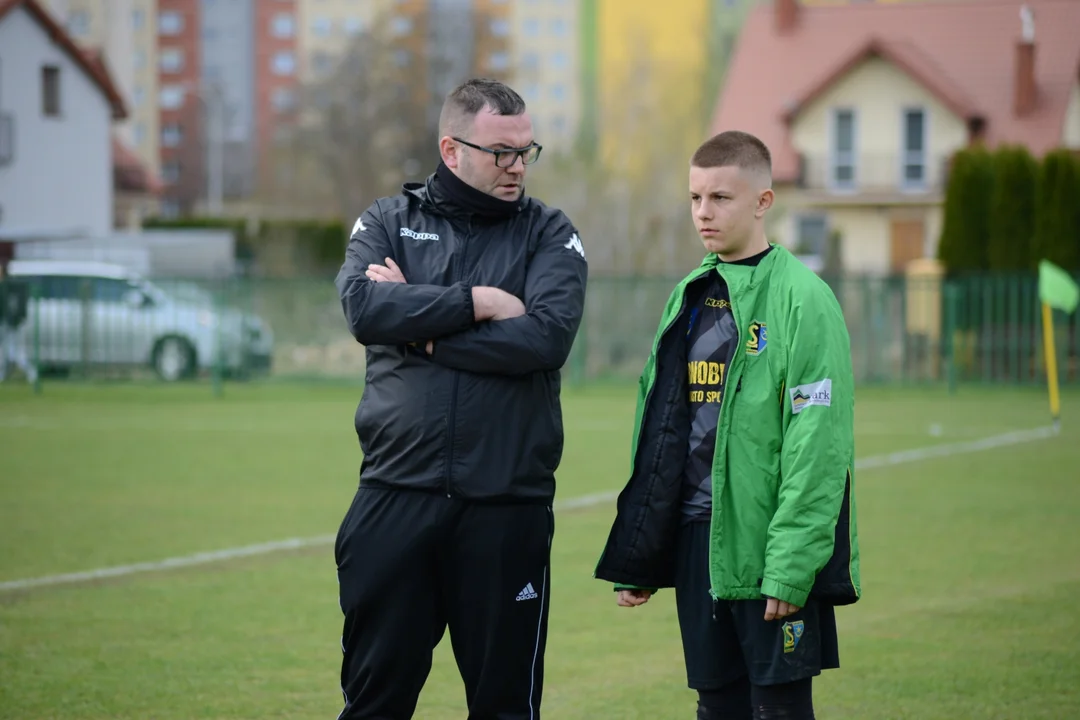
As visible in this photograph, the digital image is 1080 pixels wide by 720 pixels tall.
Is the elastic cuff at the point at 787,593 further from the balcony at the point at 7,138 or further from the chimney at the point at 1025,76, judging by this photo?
the chimney at the point at 1025,76

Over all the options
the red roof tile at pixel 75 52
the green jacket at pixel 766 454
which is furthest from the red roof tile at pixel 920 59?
the green jacket at pixel 766 454

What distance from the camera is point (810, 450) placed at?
4.09 meters

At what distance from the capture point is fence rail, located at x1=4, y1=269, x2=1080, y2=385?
25.4m

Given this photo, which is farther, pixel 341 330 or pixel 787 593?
pixel 341 330

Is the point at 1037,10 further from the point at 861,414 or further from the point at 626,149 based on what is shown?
the point at 861,414

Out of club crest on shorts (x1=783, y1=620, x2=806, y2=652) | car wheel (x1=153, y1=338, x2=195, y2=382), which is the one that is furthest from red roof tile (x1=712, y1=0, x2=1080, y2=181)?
club crest on shorts (x1=783, y1=620, x2=806, y2=652)

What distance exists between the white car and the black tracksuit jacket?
834 inches

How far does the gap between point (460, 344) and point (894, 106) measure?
45.3m

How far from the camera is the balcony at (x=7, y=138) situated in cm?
4303

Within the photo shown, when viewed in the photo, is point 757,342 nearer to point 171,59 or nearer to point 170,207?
point 170,207

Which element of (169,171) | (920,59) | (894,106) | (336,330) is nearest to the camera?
(336,330)

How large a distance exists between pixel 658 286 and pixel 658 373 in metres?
22.2

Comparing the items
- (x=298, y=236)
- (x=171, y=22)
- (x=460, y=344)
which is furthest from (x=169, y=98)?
(x=460, y=344)

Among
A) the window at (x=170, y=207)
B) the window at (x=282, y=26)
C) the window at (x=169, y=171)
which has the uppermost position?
the window at (x=282, y=26)
